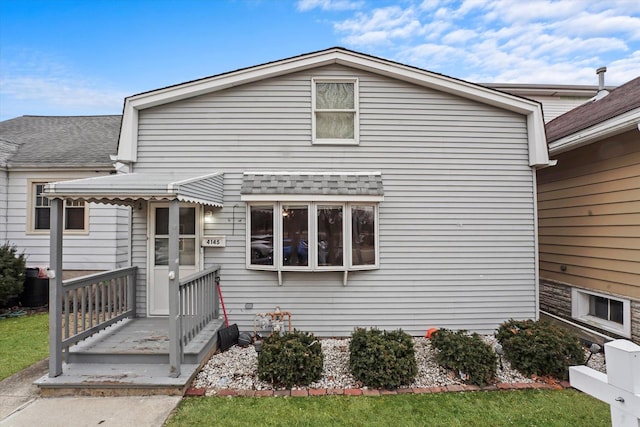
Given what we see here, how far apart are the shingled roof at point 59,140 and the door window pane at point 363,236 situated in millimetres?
6414

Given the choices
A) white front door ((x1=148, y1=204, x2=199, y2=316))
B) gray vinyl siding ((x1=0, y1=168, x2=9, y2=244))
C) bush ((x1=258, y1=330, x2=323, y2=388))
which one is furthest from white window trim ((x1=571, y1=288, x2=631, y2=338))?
gray vinyl siding ((x1=0, y1=168, x2=9, y2=244))

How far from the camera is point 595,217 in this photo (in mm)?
5586

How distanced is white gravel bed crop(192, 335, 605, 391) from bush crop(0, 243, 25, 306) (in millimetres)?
5720

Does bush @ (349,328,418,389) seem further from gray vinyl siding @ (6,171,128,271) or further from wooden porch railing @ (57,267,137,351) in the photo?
gray vinyl siding @ (6,171,128,271)

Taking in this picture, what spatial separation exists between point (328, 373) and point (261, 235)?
252cm

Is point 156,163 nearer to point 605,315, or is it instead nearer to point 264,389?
point 264,389

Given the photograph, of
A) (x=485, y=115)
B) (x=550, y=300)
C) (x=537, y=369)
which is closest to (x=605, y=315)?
(x=550, y=300)

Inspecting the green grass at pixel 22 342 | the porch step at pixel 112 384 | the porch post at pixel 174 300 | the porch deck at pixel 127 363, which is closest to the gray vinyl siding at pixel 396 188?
the porch deck at pixel 127 363

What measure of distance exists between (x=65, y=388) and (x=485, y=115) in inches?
299

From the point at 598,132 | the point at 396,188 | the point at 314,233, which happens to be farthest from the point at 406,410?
the point at 598,132

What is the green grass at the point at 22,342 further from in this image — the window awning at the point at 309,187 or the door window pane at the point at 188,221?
the window awning at the point at 309,187

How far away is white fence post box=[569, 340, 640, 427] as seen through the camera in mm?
1313

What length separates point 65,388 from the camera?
12.3 feet

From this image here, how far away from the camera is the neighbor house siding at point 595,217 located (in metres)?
4.91
